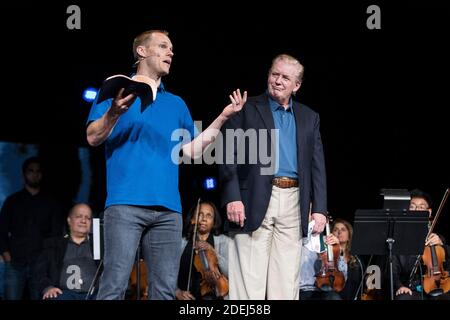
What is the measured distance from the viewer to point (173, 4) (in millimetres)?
6613

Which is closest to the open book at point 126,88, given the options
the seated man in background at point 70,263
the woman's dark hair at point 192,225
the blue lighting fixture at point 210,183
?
the seated man in background at point 70,263

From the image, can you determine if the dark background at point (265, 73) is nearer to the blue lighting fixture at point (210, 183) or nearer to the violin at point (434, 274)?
the blue lighting fixture at point (210, 183)

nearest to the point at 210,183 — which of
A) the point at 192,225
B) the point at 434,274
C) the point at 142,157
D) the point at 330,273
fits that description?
the point at 192,225

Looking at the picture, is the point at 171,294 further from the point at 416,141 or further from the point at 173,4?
the point at 416,141

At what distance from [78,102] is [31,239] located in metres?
1.31

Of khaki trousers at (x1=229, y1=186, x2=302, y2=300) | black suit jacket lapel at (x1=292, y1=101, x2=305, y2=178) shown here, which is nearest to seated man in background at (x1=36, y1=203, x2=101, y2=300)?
khaki trousers at (x1=229, y1=186, x2=302, y2=300)

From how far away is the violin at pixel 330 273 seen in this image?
642 centimetres

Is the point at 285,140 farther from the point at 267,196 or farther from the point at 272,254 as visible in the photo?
the point at 272,254

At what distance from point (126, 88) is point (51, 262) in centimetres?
310

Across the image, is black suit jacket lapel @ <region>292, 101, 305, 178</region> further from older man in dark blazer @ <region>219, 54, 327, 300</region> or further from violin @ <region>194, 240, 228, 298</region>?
violin @ <region>194, 240, 228, 298</region>

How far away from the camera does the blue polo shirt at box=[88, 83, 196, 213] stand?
3764 millimetres

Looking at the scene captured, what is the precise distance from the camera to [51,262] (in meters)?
6.39

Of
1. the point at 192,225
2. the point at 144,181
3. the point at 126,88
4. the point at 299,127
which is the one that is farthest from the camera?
the point at 192,225

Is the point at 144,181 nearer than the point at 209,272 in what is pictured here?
Yes
